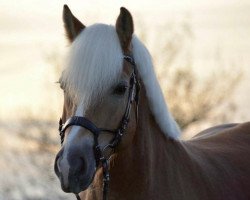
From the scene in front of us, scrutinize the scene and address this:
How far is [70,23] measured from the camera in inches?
165

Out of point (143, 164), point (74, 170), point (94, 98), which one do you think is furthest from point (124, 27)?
point (74, 170)

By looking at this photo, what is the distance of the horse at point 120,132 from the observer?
3689mm

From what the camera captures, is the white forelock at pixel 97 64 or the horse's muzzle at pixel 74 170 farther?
the white forelock at pixel 97 64

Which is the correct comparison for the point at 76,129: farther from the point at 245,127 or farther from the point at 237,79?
the point at 237,79

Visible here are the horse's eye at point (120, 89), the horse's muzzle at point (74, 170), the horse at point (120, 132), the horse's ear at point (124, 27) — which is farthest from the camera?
the horse's ear at point (124, 27)

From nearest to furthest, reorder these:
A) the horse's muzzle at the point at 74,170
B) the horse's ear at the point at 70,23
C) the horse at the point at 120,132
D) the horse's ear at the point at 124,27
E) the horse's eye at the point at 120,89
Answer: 1. the horse's muzzle at the point at 74,170
2. the horse at the point at 120,132
3. the horse's eye at the point at 120,89
4. the horse's ear at the point at 124,27
5. the horse's ear at the point at 70,23

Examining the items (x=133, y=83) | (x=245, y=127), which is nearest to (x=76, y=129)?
(x=133, y=83)

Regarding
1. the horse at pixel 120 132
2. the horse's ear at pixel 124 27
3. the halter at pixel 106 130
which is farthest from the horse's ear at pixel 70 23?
the halter at pixel 106 130

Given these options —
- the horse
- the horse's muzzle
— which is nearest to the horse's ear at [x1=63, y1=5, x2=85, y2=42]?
the horse

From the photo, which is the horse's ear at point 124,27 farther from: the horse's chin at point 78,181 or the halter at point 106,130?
the horse's chin at point 78,181

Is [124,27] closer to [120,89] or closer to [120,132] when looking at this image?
[120,89]

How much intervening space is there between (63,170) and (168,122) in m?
1.02

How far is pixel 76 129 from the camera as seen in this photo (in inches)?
145

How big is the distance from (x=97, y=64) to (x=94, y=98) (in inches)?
8.8
